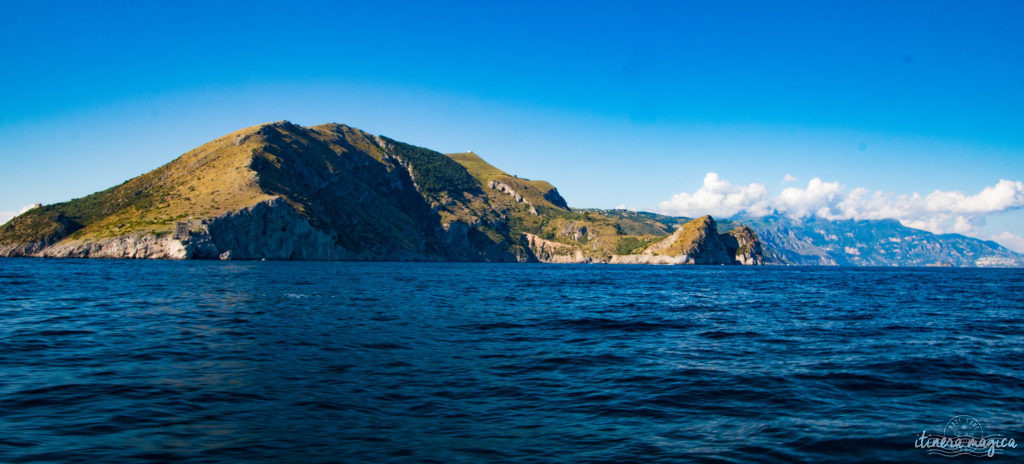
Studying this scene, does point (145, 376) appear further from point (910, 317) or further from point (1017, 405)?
point (910, 317)

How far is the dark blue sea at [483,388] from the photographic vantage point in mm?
10211

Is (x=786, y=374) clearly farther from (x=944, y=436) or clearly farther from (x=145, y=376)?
(x=145, y=376)

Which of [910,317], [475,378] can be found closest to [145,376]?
[475,378]

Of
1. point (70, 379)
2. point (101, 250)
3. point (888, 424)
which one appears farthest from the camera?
point (101, 250)

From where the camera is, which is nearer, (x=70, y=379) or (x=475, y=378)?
(x=70, y=379)

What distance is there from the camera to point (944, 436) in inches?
455

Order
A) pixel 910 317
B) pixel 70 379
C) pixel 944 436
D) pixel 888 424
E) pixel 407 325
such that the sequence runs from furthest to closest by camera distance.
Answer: pixel 910 317, pixel 407 325, pixel 70 379, pixel 888 424, pixel 944 436

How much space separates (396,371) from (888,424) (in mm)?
13694

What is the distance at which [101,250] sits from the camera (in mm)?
170500

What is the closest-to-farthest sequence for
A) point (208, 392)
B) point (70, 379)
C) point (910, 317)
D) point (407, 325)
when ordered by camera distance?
point (208, 392)
point (70, 379)
point (407, 325)
point (910, 317)

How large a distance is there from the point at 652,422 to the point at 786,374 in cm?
817

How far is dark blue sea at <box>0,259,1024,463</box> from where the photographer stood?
33.5 feet

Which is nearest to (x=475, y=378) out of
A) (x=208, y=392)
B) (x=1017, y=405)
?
(x=208, y=392)

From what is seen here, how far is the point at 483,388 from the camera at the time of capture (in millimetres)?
15094
